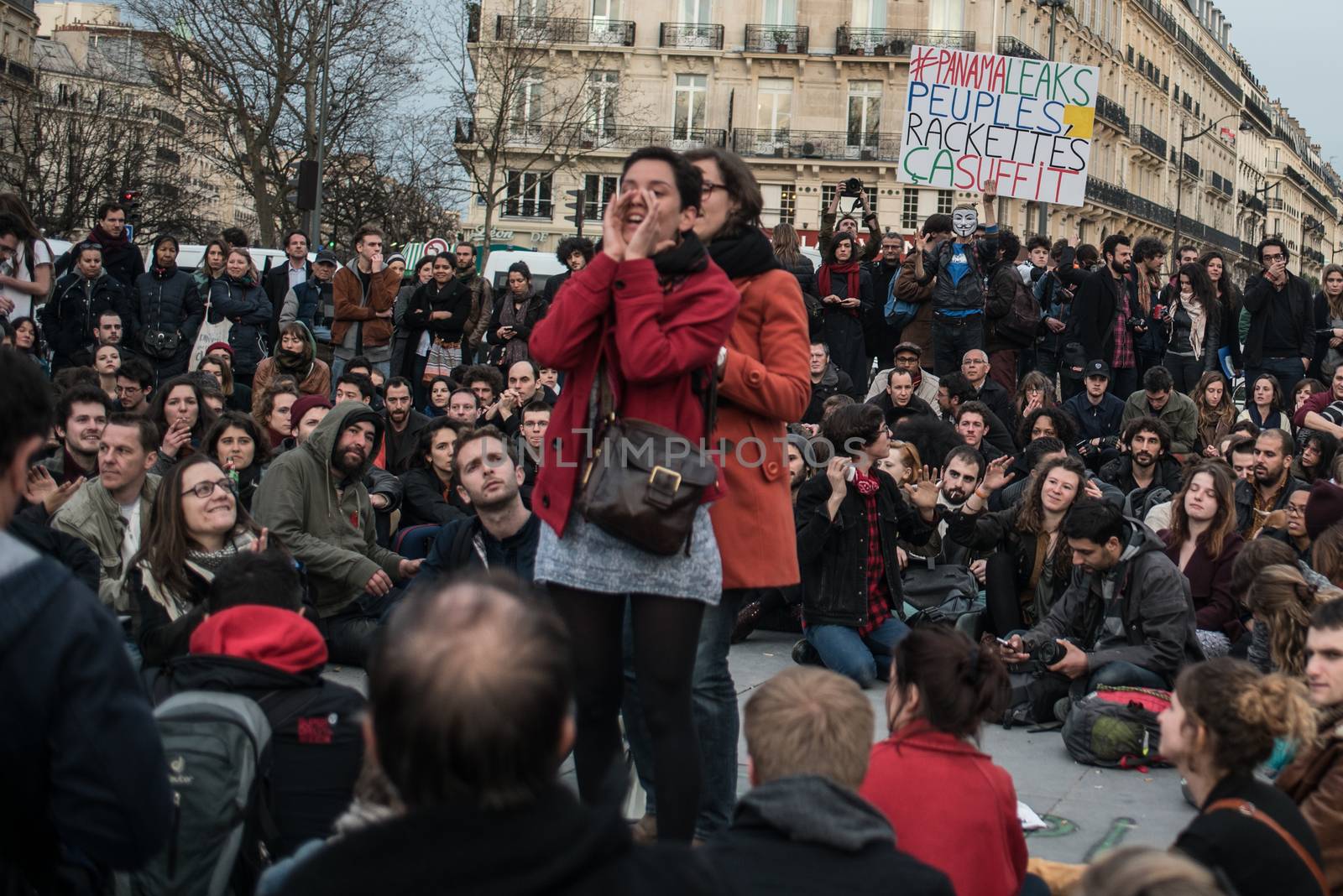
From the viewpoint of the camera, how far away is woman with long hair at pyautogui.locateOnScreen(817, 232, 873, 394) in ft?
46.3

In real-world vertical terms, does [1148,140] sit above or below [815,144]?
above

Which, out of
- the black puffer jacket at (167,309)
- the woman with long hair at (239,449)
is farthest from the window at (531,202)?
the woman with long hair at (239,449)

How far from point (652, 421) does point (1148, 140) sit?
265 feet

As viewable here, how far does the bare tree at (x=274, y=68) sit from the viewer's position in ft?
129

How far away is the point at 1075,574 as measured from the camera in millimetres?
7562

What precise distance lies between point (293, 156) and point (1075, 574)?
36.7 m

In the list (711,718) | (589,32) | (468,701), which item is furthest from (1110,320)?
(589,32)

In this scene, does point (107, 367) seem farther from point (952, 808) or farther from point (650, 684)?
point (952, 808)

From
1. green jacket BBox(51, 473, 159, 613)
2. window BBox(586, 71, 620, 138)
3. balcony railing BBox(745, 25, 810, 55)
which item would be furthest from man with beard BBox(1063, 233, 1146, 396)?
balcony railing BBox(745, 25, 810, 55)

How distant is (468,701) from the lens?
2107mm

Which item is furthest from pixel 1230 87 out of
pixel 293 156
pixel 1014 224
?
pixel 293 156

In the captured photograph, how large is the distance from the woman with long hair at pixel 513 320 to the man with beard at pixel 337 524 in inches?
235

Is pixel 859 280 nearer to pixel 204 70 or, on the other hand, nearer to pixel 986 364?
pixel 986 364

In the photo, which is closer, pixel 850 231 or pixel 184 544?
pixel 184 544
